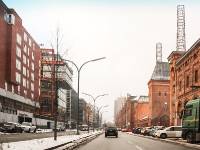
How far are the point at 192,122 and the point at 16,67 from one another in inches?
1973

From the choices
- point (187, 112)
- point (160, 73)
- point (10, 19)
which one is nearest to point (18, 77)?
point (10, 19)

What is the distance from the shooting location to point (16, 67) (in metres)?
67.2

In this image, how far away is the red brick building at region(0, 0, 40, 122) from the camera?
59.5 m

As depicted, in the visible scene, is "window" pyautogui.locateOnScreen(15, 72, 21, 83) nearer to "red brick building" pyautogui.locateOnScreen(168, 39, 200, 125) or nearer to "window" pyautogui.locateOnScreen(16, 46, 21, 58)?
"window" pyautogui.locateOnScreen(16, 46, 21, 58)

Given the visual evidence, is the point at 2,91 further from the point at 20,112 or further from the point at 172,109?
the point at 172,109

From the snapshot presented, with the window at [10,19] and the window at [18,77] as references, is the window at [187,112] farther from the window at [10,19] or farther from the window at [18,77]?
the window at [18,77]

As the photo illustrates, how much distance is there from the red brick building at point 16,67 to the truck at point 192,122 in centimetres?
3972

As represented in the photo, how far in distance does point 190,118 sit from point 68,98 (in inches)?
5196

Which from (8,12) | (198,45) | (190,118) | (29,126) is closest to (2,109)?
(29,126)

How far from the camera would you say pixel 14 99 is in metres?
65.9

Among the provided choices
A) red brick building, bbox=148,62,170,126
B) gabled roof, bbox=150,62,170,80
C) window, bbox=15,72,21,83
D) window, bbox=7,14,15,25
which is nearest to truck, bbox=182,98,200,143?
window, bbox=7,14,15,25

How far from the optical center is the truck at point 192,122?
23080mm

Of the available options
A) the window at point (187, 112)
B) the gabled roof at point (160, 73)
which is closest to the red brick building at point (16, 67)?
the gabled roof at point (160, 73)

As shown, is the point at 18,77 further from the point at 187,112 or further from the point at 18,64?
the point at 187,112
